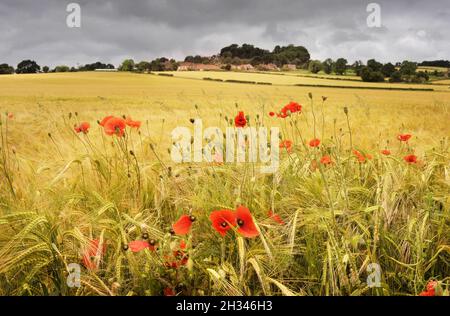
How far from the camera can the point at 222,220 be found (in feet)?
4.99

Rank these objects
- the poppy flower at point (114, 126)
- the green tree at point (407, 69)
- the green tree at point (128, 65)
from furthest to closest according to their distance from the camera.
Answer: the green tree at point (128, 65), the green tree at point (407, 69), the poppy flower at point (114, 126)

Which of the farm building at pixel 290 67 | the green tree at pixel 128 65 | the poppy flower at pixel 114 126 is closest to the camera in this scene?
the poppy flower at pixel 114 126

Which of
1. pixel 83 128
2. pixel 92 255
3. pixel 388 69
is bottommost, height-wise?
pixel 92 255

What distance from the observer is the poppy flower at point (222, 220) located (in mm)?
1478

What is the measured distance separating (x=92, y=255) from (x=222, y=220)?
2.13 feet

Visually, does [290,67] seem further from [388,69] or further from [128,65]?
[128,65]

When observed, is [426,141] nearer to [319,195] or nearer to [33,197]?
[319,195]

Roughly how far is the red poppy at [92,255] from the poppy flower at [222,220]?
0.55m

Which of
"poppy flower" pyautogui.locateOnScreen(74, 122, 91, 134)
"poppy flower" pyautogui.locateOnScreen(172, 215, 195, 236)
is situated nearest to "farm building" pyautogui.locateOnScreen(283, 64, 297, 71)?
"poppy flower" pyautogui.locateOnScreen(74, 122, 91, 134)

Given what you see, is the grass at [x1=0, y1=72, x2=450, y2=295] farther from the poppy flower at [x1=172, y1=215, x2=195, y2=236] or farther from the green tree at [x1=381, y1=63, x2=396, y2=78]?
the green tree at [x1=381, y1=63, x2=396, y2=78]

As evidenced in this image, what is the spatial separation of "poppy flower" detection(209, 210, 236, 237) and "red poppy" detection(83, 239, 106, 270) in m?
0.55

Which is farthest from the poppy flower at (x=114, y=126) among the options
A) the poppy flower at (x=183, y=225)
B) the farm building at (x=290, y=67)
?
the farm building at (x=290, y=67)
